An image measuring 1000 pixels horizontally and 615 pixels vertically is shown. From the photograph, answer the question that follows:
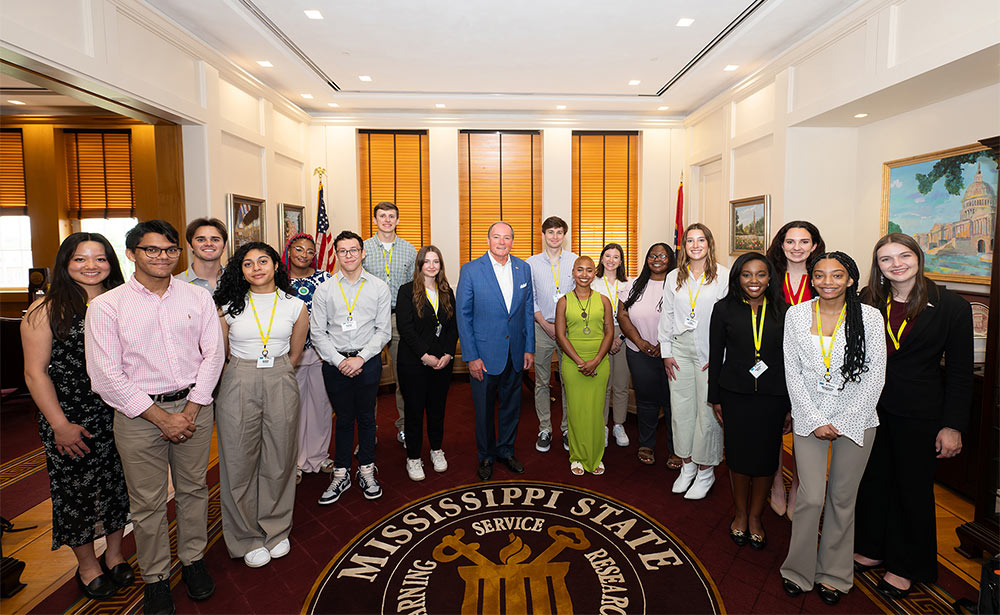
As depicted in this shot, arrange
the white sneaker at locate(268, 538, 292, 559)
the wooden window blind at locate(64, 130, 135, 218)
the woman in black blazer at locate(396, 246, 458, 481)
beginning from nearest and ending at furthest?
the white sneaker at locate(268, 538, 292, 559)
the woman in black blazer at locate(396, 246, 458, 481)
the wooden window blind at locate(64, 130, 135, 218)

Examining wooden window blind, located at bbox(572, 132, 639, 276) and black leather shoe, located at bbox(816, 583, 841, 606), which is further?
wooden window blind, located at bbox(572, 132, 639, 276)

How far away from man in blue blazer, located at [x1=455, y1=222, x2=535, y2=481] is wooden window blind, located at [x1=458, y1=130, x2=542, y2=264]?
4.85 m

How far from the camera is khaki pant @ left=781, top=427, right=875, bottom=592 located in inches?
93.4

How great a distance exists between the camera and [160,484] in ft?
7.84

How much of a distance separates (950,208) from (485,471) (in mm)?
4524

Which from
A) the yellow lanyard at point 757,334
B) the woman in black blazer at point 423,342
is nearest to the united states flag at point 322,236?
the woman in black blazer at point 423,342

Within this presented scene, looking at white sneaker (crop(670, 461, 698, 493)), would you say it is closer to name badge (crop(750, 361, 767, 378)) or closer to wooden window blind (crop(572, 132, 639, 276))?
name badge (crop(750, 361, 767, 378))

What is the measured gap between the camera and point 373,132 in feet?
27.6

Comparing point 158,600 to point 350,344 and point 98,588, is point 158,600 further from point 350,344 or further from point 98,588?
point 350,344

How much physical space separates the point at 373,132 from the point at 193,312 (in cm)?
675

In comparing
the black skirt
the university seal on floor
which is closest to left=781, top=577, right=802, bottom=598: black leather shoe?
the university seal on floor

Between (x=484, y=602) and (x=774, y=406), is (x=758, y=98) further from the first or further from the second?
(x=484, y=602)

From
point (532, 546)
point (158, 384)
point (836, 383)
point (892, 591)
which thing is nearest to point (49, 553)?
point (158, 384)

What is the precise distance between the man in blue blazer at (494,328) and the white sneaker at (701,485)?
4.16ft
